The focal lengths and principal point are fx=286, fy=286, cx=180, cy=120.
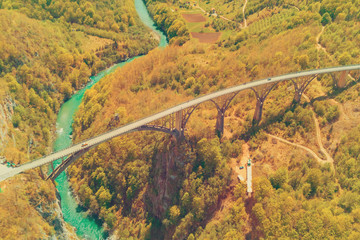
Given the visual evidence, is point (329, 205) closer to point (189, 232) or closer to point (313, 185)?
point (313, 185)

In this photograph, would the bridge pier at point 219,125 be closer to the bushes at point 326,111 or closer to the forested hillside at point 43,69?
the bushes at point 326,111

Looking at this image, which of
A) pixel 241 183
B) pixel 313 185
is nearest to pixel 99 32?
pixel 241 183

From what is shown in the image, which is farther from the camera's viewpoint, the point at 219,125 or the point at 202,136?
the point at 219,125

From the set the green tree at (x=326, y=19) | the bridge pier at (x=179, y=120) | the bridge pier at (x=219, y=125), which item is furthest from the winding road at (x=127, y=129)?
Answer: the green tree at (x=326, y=19)

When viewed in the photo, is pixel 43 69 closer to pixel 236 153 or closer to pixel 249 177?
pixel 236 153

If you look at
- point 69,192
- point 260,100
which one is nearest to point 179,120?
point 260,100

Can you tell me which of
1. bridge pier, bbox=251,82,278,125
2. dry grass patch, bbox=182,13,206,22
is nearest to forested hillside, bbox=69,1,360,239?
bridge pier, bbox=251,82,278,125

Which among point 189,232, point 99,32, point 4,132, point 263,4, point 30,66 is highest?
point 263,4
